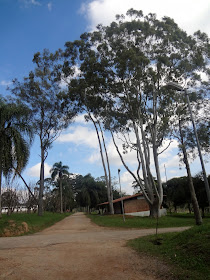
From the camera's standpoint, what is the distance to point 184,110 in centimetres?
1869

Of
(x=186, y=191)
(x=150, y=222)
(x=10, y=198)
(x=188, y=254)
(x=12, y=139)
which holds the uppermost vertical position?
(x=12, y=139)

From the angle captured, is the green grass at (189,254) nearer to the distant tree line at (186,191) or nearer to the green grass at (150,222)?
the green grass at (150,222)

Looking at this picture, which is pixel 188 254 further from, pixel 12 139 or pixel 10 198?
pixel 10 198

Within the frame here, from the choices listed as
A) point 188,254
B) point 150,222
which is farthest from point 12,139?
point 188,254

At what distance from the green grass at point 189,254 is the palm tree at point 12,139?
41.9 ft

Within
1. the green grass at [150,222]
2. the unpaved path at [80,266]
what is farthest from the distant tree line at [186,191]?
the unpaved path at [80,266]

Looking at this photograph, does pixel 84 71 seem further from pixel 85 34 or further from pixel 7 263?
pixel 7 263

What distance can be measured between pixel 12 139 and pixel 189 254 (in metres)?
15.5

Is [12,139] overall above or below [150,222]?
above

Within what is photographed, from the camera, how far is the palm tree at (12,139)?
56.5 ft

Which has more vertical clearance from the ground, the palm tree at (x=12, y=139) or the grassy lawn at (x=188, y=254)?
the palm tree at (x=12, y=139)

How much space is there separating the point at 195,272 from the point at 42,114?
2562cm

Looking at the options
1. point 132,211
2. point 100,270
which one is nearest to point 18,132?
point 100,270

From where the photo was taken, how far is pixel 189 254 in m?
5.63
